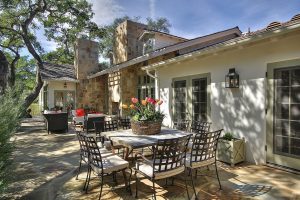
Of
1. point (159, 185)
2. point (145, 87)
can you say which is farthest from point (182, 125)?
point (145, 87)

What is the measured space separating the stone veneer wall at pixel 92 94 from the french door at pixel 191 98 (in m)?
9.47

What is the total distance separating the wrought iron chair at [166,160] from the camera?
3027mm

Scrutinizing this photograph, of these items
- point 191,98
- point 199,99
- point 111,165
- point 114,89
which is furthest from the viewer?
point 114,89

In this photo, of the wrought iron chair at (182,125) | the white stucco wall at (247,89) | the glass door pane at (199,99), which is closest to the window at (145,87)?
the glass door pane at (199,99)

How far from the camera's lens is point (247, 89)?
491 centimetres

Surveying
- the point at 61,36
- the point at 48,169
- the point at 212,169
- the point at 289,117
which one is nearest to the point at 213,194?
the point at 212,169

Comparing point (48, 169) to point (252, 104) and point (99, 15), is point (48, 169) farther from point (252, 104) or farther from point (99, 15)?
point (99, 15)

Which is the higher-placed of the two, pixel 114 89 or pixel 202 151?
pixel 114 89

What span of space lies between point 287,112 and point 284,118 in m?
0.13

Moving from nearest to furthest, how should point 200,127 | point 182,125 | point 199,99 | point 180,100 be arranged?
point 200,127 < point 182,125 < point 199,99 < point 180,100

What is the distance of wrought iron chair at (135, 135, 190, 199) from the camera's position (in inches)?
119

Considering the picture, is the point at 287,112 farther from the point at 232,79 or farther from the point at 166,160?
the point at 166,160

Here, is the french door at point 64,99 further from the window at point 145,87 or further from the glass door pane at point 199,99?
the glass door pane at point 199,99

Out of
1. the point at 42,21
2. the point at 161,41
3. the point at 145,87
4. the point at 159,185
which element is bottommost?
the point at 159,185
